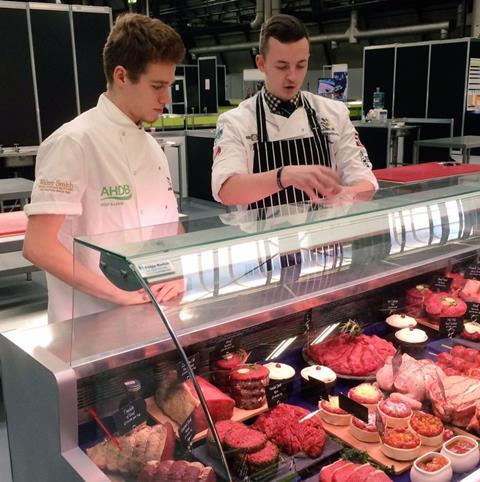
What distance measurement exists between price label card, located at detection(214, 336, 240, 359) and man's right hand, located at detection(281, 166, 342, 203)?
1.58 ft

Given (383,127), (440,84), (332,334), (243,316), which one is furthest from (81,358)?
(440,84)

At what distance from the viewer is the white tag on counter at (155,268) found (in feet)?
3.92

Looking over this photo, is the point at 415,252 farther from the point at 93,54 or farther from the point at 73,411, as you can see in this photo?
the point at 93,54

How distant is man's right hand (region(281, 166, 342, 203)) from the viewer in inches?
64.8

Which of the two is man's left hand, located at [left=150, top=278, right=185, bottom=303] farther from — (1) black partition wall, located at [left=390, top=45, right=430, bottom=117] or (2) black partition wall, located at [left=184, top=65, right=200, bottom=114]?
(2) black partition wall, located at [left=184, top=65, right=200, bottom=114]

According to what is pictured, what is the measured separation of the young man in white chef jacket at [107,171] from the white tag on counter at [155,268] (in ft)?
0.49

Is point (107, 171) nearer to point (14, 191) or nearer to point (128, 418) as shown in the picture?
point (128, 418)

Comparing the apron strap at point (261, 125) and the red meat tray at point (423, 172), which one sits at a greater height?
the apron strap at point (261, 125)

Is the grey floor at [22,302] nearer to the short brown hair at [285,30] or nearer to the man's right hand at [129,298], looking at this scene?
the short brown hair at [285,30]

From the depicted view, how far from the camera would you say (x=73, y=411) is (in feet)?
4.35

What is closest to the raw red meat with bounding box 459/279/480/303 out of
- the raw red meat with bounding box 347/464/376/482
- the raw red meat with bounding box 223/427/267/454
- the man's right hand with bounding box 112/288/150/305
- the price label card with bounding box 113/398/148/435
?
the raw red meat with bounding box 347/464/376/482

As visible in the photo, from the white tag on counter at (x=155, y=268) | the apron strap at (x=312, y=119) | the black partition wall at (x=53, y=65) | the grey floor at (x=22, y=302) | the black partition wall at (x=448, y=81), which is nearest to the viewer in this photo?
the white tag on counter at (x=155, y=268)

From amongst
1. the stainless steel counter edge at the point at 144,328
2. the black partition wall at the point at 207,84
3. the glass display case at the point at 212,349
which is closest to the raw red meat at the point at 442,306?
the glass display case at the point at 212,349

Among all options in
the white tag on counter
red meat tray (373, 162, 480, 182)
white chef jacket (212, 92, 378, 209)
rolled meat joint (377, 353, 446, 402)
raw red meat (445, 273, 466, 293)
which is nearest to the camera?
the white tag on counter
